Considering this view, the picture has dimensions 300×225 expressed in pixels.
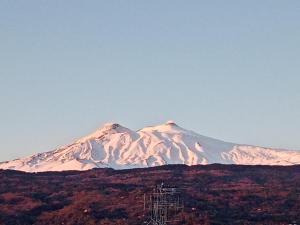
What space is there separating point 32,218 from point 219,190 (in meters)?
45.1

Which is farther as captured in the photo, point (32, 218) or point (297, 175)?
point (297, 175)

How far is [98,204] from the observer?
149125 mm

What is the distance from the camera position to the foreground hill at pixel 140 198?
136 m

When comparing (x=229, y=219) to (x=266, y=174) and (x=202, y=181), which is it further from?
(x=266, y=174)

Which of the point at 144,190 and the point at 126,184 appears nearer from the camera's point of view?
the point at 144,190

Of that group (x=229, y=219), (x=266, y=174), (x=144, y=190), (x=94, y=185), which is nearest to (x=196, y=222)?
(x=229, y=219)

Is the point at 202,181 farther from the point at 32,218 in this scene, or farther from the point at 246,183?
the point at 32,218

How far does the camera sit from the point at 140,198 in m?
154

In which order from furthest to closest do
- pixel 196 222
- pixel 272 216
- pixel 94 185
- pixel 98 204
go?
1. pixel 94 185
2. pixel 98 204
3. pixel 272 216
4. pixel 196 222

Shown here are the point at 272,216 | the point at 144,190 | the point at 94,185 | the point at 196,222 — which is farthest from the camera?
the point at 94,185

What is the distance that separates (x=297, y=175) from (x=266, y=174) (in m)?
7.49

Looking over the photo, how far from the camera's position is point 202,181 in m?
187

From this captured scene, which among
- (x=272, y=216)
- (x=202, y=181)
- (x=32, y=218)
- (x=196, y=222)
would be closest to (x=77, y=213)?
(x=32, y=218)

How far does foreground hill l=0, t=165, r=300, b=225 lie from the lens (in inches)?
5349
